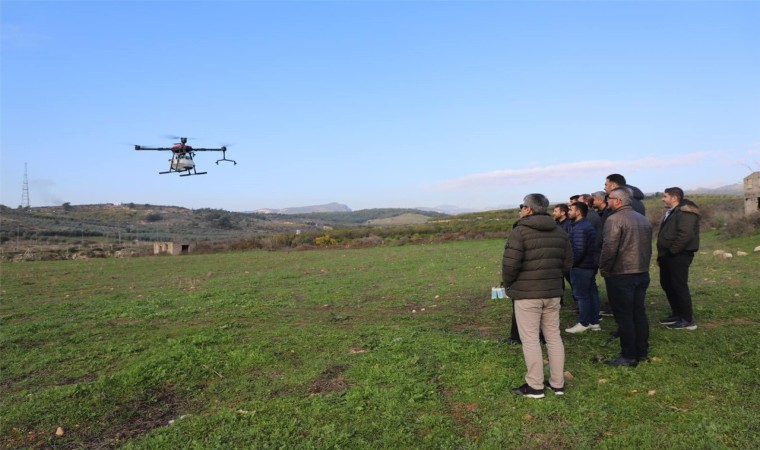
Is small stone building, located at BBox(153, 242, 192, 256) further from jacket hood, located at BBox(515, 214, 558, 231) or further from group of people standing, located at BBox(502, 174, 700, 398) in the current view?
jacket hood, located at BBox(515, 214, 558, 231)

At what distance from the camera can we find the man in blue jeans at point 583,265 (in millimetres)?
7297

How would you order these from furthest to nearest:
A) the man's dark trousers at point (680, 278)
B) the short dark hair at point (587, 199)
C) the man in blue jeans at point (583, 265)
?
the short dark hair at point (587, 199) < the man in blue jeans at point (583, 265) < the man's dark trousers at point (680, 278)

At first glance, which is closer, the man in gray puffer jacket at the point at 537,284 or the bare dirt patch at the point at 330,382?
the man in gray puffer jacket at the point at 537,284

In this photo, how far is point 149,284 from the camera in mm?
17328

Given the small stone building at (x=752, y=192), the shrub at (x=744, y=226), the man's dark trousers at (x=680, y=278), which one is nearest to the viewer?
the man's dark trousers at (x=680, y=278)

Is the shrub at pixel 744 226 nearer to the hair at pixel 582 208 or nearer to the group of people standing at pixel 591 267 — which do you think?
the group of people standing at pixel 591 267

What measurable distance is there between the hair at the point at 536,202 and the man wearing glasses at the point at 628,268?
127 cm

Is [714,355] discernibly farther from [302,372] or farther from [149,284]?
[149,284]

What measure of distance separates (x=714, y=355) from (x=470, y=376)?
304cm

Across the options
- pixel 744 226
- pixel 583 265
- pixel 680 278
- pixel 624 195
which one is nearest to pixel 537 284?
pixel 624 195

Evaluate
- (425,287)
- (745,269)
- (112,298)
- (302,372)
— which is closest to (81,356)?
(302,372)

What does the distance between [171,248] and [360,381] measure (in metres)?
38.3

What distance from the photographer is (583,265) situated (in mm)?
7387

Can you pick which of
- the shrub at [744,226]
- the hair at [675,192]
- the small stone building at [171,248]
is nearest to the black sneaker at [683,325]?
the hair at [675,192]
